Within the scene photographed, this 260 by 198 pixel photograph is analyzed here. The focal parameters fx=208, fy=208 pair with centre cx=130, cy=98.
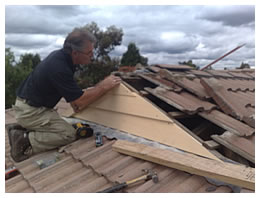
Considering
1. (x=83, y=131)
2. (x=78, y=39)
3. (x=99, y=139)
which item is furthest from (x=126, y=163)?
(x=78, y=39)

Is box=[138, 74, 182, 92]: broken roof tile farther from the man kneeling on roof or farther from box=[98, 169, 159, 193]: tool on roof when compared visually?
box=[98, 169, 159, 193]: tool on roof

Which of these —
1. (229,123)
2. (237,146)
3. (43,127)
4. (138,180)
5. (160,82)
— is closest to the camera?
(138,180)

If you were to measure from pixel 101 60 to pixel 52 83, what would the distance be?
54.4ft

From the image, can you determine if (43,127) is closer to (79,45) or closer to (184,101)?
(79,45)

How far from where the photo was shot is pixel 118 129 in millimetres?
3064

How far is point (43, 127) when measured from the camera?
2.95 meters

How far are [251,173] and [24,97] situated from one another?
2817mm

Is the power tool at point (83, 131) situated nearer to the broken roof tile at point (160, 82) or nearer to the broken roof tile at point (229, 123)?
the broken roof tile at point (160, 82)

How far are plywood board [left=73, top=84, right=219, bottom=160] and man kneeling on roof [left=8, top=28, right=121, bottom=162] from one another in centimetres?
21

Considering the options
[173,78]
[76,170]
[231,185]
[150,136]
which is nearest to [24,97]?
[76,170]

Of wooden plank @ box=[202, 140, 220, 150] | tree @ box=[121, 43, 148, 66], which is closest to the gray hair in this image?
wooden plank @ box=[202, 140, 220, 150]

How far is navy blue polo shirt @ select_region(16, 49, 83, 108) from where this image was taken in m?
2.58

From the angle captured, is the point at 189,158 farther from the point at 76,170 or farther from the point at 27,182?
the point at 27,182

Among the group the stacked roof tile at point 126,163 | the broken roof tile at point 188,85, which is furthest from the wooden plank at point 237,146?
the broken roof tile at point 188,85
